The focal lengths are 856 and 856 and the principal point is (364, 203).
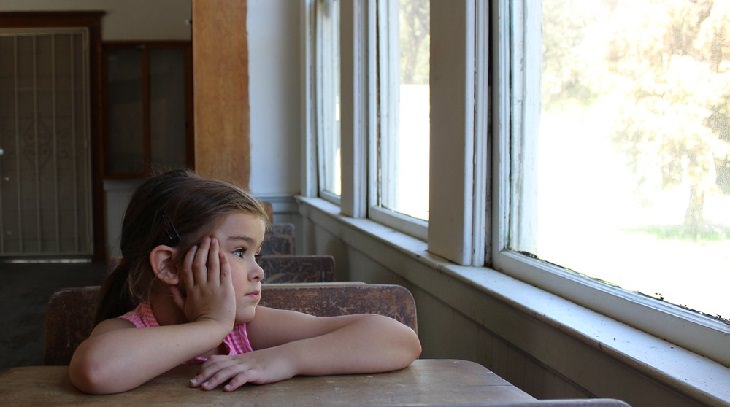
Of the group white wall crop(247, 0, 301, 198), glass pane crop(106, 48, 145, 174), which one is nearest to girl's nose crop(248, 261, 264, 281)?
white wall crop(247, 0, 301, 198)

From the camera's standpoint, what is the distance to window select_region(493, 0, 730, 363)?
1229mm

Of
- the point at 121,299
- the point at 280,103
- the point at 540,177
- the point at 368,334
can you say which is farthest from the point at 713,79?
the point at 280,103

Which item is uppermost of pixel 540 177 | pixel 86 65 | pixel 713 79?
pixel 86 65

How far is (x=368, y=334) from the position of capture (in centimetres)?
136

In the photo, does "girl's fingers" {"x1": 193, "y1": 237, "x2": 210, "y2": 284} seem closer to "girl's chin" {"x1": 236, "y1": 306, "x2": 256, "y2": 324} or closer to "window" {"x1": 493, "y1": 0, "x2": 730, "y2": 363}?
"girl's chin" {"x1": 236, "y1": 306, "x2": 256, "y2": 324}

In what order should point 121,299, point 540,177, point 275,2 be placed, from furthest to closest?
point 275,2
point 540,177
point 121,299

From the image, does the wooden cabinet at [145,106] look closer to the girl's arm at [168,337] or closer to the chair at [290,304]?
the chair at [290,304]

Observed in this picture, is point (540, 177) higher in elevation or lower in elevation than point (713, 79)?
lower

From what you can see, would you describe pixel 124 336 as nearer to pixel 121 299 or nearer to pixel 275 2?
pixel 121 299

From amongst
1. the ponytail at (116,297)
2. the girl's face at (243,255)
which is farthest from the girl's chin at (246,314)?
the ponytail at (116,297)

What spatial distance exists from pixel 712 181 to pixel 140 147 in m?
8.48

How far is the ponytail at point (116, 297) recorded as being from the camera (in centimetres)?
153

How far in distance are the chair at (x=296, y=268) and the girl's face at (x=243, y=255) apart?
1270 millimetres

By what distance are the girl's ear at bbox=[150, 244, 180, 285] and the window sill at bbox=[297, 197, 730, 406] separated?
0.65 m
